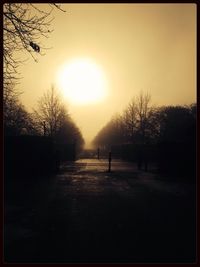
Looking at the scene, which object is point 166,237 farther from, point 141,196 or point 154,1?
point 141,196

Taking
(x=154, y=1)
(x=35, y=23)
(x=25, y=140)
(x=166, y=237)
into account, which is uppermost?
(x=35, y=23)

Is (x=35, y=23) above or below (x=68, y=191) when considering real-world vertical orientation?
above

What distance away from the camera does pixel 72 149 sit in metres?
48.8

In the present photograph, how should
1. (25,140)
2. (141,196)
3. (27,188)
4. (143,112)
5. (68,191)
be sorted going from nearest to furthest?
1. (141,196)
2. (68,191)
3. (27,188)
4. (25,140)
5. (143,112)

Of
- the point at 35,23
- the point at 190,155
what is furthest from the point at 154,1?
the point at 190,155

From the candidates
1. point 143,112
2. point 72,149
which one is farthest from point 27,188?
point 143,112

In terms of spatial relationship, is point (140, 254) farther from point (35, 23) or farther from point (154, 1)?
point (35, 23)

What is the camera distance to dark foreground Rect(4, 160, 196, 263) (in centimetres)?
673

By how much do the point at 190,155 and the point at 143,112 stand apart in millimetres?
35105

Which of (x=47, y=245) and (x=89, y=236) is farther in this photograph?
(x=89, y=236)

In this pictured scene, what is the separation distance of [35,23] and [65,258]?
630cm

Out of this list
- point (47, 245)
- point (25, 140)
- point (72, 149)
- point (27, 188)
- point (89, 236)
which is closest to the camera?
point (47, 245)

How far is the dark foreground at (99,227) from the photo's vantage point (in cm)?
673

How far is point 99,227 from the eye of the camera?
348 inches
